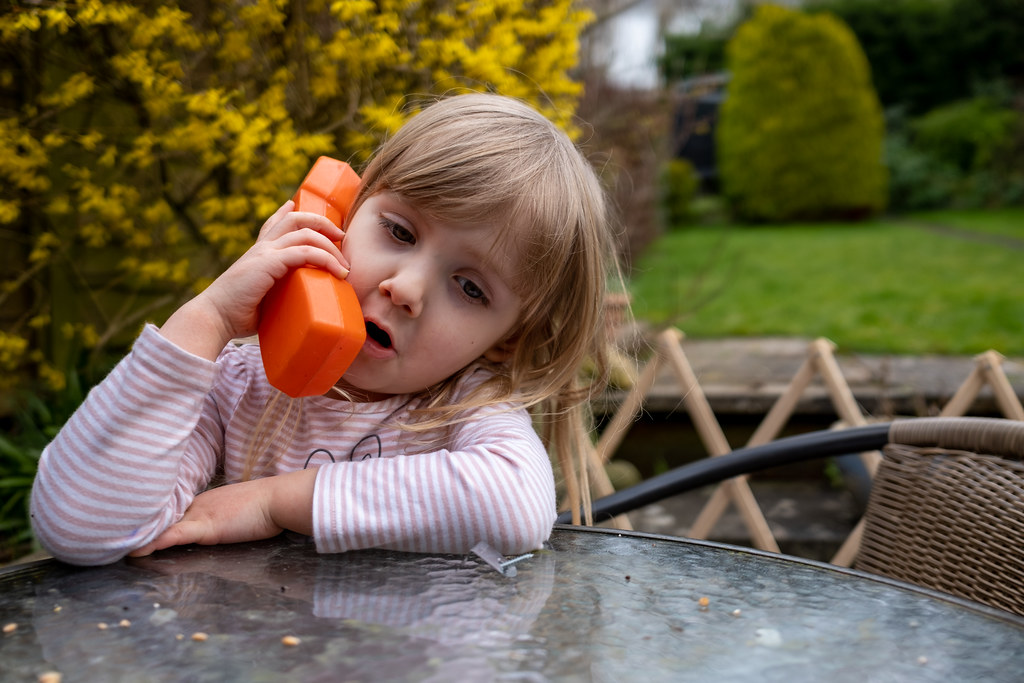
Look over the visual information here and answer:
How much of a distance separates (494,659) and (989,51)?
17009 millimetres

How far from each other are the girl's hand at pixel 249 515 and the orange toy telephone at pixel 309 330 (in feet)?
0.39

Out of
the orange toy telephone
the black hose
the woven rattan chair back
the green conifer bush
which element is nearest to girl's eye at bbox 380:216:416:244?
the orange toy telephone

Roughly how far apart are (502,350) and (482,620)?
1.95 feet

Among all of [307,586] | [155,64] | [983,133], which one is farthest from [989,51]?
[307,586]

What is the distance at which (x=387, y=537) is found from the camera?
102cm

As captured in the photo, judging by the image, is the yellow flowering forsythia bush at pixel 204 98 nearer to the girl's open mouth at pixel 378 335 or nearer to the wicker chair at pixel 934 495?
the girl's open mouth at pixel 378 335

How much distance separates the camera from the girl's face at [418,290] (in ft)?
3.83

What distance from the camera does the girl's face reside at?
1.17 metres

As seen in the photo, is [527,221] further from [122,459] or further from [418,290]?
[122,459]

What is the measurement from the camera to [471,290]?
3.99 feet

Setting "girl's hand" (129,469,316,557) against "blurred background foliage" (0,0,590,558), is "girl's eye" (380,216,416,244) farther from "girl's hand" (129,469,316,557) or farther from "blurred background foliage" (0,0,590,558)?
"blurred background foliage" (0,0,590,558)

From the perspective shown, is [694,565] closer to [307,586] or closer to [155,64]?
[307,586]

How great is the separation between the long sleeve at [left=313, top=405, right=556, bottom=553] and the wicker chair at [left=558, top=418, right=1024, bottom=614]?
532mm

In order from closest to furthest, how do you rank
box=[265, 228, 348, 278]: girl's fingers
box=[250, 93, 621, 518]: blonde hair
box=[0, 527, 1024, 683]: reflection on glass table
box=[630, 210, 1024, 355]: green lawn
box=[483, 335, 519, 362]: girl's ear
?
box=[0, 527, 1024, 683]: reflection on glass table → box=[265, 228, 348, 278]: girl's fingers → box=[250, 93, 621, 518]: blonde hair → box=[483, 335, 519, 362]: girl's ear → box=[630, 210, 1024, 355]: green lawn
